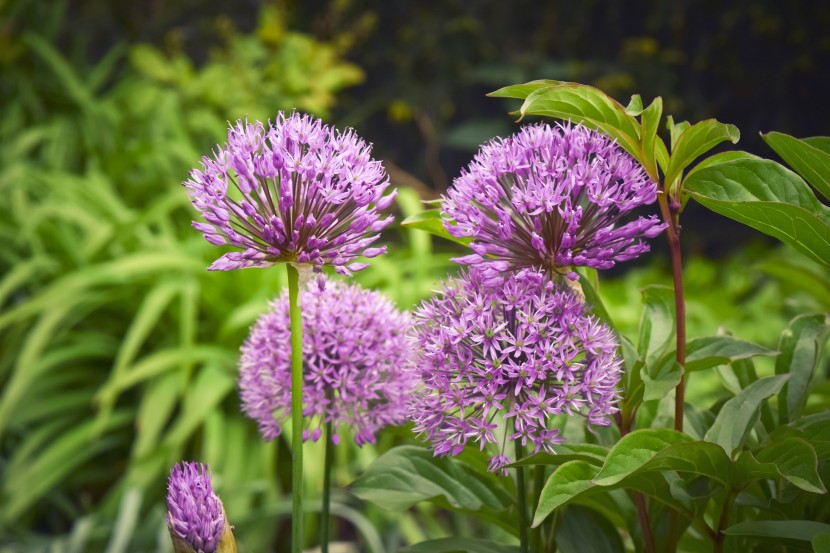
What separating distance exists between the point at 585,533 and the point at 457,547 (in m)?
0.09

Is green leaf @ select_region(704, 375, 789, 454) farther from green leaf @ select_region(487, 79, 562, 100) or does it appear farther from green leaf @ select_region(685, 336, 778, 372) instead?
green leaf @ select_region(487, 79, 562, 100)

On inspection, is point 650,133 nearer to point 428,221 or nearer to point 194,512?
point 428,221

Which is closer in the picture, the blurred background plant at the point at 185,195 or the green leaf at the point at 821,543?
the green leaf at the point at 821,543

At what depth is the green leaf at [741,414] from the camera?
1.90 ft

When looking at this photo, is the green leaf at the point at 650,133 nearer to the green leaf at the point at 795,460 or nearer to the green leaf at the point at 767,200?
the green leaf at the point at 767,200

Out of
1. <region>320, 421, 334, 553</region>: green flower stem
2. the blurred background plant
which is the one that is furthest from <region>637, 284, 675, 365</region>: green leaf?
the blurred background plant

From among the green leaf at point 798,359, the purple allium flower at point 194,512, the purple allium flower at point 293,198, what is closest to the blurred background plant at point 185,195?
the green leaf at point 798,359

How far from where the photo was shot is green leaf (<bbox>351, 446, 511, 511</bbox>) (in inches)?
24.7

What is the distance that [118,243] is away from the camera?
240 centimetres

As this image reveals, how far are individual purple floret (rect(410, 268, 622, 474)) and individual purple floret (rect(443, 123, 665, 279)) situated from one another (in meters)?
0.02

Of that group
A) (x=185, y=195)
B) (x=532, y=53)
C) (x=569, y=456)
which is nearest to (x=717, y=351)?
(x=569, y=456)

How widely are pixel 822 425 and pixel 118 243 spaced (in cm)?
213

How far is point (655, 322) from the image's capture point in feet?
2.19

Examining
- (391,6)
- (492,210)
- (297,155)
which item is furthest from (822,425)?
(391,6)
